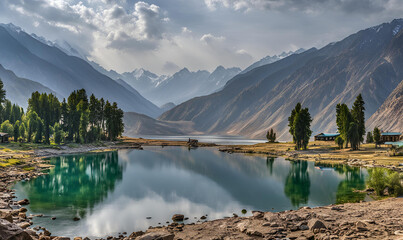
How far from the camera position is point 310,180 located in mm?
63188

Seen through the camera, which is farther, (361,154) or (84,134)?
(84,134)

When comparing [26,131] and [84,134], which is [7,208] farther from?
[84,134]

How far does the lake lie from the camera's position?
34281mm

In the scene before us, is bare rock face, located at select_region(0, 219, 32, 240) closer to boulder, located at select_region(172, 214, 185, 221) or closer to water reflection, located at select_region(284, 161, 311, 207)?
boulder, located at select_region(172, 214, 185, 221)

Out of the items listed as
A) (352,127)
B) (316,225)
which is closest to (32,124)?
(316,225)

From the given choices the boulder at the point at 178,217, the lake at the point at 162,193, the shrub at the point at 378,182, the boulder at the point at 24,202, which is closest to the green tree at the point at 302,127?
the lake at the point at 162,193

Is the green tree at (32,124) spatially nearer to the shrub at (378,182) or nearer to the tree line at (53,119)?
the tree line at (53,119)

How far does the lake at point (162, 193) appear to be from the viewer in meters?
34.3

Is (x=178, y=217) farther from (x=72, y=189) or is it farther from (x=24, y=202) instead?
(x=72, y=189)

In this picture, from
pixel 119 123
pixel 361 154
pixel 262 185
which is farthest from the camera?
pixel 119 123

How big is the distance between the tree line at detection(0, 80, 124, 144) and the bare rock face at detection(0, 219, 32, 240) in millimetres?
108504

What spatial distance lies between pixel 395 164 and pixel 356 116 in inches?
1788

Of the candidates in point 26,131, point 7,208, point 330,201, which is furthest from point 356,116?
point 26,131

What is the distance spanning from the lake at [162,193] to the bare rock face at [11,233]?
33.4ft
